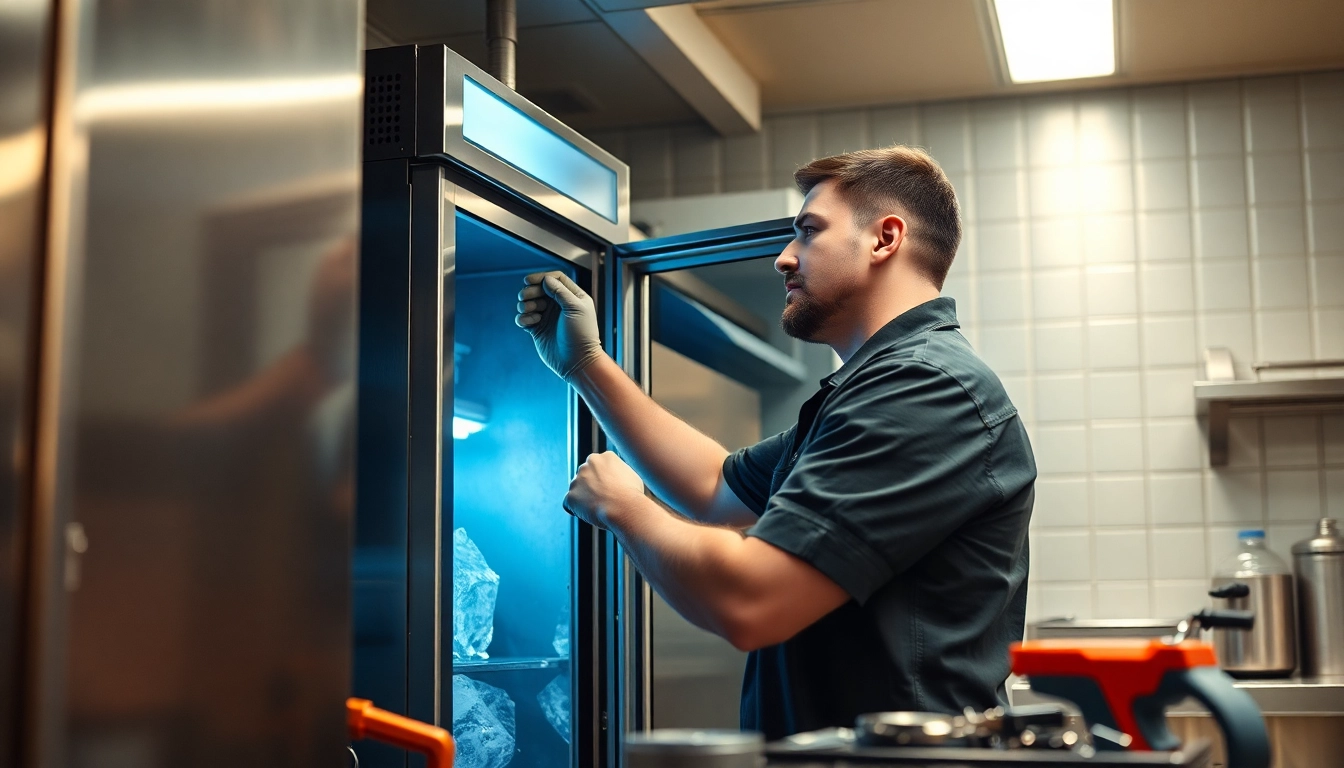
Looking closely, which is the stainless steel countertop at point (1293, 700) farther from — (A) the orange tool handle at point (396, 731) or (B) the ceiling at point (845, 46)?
(A) the orange tool handle at point (396, 731)

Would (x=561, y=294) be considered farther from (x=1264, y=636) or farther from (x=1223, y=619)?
(x=1264, y=636)

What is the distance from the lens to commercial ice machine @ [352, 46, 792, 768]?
1.59 meters

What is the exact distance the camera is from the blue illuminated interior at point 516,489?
2.04m

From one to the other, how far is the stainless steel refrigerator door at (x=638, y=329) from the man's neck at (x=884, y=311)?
0.82 feet

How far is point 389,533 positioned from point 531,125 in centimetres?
62

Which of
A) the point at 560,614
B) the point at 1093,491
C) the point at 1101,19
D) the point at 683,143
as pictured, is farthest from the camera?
the point at 683,143

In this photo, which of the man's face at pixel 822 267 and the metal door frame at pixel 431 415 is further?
the man's face at pixel 822 267

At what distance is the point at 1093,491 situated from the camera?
3160 mm

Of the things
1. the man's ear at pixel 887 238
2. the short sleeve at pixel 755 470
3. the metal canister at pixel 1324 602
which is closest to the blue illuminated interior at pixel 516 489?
the short sleeve at pixel 755 470

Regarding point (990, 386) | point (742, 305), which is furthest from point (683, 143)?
point (990, 386)

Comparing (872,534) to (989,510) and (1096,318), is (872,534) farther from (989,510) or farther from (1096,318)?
(1096,318)

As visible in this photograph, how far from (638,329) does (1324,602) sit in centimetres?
170

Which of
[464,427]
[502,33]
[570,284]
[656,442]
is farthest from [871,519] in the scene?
[502,33]

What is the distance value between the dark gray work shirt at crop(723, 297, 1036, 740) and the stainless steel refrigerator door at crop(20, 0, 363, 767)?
0.53m
